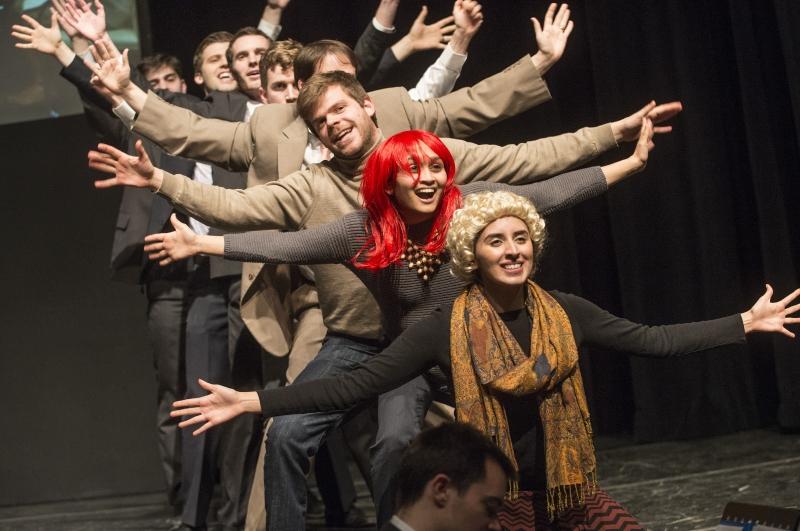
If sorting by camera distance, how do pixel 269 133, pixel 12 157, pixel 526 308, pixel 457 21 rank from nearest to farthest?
pixel 526 308 < pixel 269 133 < pixel 457 21 < pixel 12 157

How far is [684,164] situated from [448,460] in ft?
10.5

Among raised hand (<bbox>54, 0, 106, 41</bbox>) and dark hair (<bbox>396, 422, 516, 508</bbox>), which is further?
raised hand (<bbox>54, 0, 106, 41</bbox>)

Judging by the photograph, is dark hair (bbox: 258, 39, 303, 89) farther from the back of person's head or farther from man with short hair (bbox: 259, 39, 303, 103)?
the back of person's head

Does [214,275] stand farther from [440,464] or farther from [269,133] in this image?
[440,464]

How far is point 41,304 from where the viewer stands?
212 inches

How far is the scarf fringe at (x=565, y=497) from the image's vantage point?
2604mm

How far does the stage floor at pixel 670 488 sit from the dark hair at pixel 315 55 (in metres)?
1.60

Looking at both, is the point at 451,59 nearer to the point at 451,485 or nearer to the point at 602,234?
the point at 602,234

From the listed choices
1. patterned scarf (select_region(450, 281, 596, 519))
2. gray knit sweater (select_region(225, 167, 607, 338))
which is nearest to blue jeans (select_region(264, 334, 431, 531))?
gray knit sweater (select_region(225, 167, 607, 338))

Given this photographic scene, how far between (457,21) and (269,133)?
0.77 meters

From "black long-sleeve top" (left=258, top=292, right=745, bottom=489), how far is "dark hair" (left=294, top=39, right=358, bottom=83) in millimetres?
1151

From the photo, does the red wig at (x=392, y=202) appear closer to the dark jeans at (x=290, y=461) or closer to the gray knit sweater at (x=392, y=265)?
the gray knit sweater at (x=392, y=265)

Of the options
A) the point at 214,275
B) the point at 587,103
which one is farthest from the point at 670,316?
the point at 214,275

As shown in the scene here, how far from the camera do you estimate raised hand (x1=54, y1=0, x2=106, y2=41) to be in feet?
12.5
